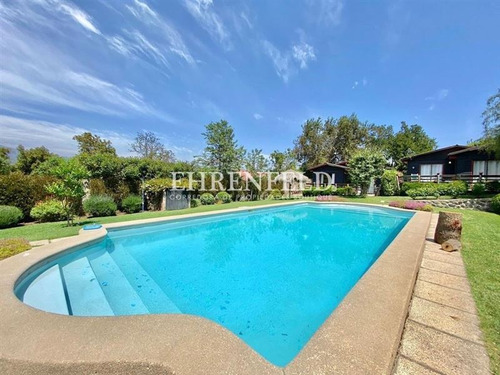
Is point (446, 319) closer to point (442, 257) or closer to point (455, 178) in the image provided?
point (442, 257)

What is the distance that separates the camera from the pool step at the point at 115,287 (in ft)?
12.2

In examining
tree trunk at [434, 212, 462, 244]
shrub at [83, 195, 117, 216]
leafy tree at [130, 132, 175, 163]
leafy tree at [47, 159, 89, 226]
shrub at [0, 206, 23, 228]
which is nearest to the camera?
tree trunk at [434, 212, 462, 244]

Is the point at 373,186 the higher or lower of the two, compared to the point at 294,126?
lower

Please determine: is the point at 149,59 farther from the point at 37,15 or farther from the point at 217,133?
the point at 217,133

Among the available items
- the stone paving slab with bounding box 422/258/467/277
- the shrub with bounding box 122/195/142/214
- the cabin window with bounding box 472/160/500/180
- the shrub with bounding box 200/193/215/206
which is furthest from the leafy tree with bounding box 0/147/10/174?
the cabin window with bounding box 472/160/500/180

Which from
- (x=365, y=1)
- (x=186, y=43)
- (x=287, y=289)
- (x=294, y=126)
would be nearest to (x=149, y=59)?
(x=186, y=43)

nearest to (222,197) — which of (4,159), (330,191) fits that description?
(330,191)

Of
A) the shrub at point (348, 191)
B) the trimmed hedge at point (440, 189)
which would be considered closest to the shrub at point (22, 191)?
the shrub at point (348, 191)

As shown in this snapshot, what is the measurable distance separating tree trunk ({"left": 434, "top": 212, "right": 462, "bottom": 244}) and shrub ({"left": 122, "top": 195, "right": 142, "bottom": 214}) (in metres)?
14.7

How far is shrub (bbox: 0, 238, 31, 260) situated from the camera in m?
4.71

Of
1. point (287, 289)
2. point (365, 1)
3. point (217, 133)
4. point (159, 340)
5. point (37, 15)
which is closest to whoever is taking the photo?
point (159, 340)

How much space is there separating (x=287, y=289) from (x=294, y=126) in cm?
3566

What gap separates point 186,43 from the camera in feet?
41.0

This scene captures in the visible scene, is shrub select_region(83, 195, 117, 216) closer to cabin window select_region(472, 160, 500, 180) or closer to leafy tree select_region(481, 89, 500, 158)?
leafy tree select_region(481, 89, 500, 158)
